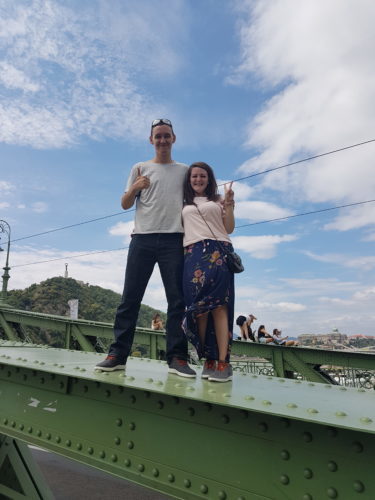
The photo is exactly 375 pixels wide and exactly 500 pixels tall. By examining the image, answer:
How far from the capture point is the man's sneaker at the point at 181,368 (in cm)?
275

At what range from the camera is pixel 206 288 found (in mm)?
2658

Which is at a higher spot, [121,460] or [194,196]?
[194,196]

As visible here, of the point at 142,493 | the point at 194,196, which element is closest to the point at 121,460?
the point at 194,196

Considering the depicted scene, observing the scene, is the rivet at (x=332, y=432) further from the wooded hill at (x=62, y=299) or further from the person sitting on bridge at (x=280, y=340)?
the wooded hill at (x=62, y=299)

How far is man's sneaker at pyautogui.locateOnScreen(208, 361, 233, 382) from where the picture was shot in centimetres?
257

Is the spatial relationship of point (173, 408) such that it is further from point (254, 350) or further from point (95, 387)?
point (254, 350)

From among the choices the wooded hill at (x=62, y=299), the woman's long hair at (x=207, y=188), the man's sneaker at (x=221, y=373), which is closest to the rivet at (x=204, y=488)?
the man's sneaker at (x=221, y=373)

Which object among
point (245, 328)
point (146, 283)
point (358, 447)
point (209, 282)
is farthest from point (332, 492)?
point (245, 328)

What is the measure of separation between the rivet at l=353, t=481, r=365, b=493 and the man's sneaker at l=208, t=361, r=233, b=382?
1.19 m

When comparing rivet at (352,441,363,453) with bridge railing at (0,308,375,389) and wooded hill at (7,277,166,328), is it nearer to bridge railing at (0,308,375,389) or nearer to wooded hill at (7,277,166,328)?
bridge railing at (0,308,375,389)

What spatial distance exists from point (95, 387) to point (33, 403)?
59cm

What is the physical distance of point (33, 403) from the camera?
2598mm

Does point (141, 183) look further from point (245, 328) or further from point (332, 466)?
point (245, 328)

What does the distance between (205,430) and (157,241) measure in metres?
1.54
